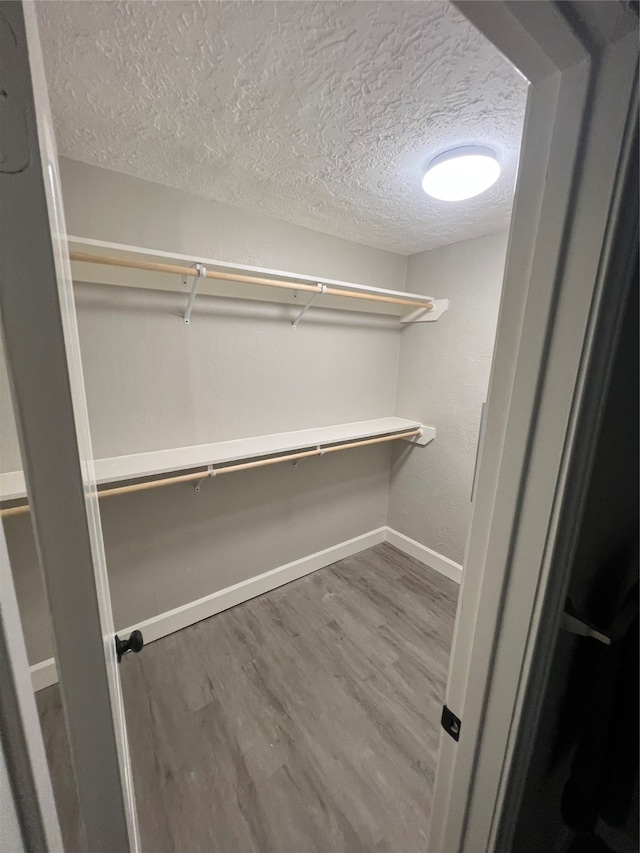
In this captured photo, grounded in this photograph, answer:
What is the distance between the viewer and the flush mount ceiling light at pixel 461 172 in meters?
1.22

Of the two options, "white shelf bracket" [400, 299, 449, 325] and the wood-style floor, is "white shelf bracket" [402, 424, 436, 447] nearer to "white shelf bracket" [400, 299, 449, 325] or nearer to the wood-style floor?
"white shelf bracket" [400, 299, 449, 325]

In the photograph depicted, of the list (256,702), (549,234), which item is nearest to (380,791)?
(256,702)

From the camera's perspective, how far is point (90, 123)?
3.68 ft

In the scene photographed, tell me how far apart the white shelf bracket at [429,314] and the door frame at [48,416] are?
2.25 metres

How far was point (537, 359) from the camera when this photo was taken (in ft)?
1.59

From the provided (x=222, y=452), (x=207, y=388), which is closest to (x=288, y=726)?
(x=222, y=452)

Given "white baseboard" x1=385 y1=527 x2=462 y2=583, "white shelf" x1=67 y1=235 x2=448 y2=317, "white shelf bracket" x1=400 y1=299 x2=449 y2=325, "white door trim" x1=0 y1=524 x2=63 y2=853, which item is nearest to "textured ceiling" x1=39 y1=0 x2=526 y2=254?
"white shelf" x1=67 y1=235 x2=448 y2=317

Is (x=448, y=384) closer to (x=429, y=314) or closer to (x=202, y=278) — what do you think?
(x=429, y=314)

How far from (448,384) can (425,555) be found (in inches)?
50.9

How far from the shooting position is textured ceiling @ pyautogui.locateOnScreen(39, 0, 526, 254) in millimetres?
775

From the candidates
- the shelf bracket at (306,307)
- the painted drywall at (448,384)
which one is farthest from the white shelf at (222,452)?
the shelf bracket at (306,307)

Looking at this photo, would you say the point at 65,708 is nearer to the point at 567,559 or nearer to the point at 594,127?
the point at 567,559

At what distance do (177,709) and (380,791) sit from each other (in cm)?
90

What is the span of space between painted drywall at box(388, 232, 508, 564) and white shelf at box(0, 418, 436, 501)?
192 mm
